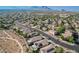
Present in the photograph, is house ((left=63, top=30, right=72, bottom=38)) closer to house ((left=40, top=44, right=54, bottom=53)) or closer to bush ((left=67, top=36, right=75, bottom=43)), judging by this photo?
bush ((left=67, top=36, right=75, bottom=43))

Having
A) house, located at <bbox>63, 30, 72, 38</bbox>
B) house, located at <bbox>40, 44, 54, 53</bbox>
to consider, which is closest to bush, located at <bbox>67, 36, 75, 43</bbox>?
house, located at <bbox>63, 30, 72, 38</bbox>

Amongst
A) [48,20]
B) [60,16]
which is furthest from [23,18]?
[60,16]

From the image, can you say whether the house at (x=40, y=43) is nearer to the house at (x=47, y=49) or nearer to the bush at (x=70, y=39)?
the house at (x=47, y=49)

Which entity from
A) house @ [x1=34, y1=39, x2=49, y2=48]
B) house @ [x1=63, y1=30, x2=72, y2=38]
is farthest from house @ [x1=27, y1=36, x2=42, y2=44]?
house @ [x1=63, y1=30, x2=72, y2=38]

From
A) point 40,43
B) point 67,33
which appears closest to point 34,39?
point 40,43

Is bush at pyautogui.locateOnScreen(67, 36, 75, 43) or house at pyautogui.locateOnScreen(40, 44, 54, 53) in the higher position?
bush at pyautogui.locateOnScreen(67, 36, 75, 43)

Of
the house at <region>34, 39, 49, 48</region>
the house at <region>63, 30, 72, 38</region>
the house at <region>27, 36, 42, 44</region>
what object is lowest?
the house at <region>34, 39, 49, 48</region>

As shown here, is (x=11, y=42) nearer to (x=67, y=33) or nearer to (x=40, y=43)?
(x=40, y=43)

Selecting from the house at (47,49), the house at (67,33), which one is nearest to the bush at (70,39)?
the house at (67,33)
